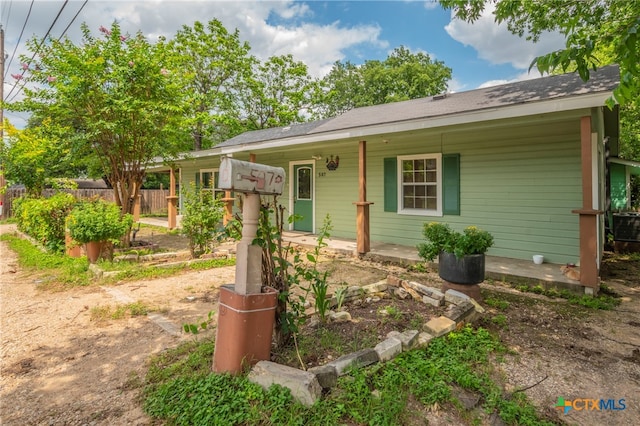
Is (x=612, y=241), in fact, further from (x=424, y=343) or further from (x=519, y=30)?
(x=424, y=343)

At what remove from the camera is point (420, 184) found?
682cm

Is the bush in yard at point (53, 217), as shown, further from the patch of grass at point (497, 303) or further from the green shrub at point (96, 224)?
the patch of grass at point (497, 303)

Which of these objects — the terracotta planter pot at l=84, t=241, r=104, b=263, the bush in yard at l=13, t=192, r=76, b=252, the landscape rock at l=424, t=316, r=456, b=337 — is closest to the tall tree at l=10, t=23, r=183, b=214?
the bush in yard at l=13, t=192, r=76, b=252

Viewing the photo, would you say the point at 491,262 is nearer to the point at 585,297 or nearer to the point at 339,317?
the point at 585,297

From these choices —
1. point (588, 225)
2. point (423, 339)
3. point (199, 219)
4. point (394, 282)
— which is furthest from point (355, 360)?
point (199, 219)

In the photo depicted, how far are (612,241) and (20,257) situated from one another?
12.9 m

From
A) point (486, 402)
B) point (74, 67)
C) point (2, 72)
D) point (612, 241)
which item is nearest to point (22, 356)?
point (486, 402)

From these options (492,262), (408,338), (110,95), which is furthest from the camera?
(110,95)

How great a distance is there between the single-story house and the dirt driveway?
136 cm

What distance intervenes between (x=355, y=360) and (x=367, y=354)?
116mm

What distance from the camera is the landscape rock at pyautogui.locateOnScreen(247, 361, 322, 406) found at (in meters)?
1.84

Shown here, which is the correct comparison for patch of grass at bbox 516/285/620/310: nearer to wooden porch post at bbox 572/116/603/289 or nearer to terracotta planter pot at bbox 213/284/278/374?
wooden porch post at bbox 572/116/603/289

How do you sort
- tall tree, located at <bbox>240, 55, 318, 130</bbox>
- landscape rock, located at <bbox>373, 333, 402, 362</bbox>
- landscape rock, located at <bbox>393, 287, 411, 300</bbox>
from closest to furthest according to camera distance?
landscape rock, located at <bbox>373, 333, 402, 362</bbox>, landscape rock, located at <bbox>393, 287, 411, 300</bbox>, tall tree, located at <bbox>240, 55, 318, 130</bbox>

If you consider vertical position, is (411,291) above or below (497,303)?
above
